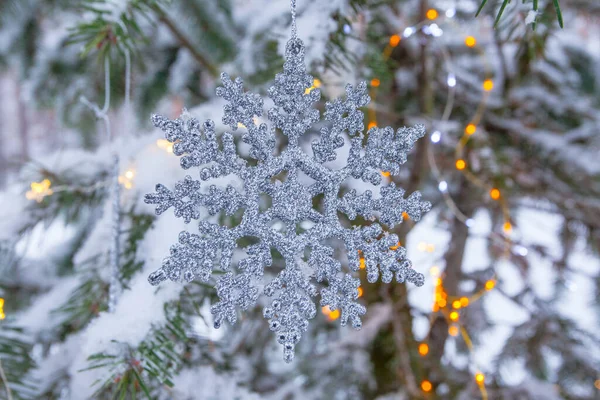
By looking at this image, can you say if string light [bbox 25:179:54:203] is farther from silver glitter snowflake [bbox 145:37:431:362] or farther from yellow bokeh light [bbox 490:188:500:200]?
yellow bokeh light [bbox 490:188:500:200]

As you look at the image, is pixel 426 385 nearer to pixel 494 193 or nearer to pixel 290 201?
pixel 494 193

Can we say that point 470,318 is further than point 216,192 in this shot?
Yes

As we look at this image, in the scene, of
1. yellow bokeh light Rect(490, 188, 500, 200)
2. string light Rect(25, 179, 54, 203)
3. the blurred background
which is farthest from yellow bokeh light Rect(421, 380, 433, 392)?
string light Rect(25, 179, 54, 203)

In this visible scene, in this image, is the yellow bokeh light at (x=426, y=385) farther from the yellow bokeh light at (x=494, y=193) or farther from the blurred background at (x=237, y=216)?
the yellow bokeh light at (x=494, y=193)

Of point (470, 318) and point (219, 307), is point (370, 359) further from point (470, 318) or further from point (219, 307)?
point (219, 307)

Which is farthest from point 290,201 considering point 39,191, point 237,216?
point 39,191

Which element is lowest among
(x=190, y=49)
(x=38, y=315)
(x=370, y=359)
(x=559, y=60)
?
(x=370, y=359)

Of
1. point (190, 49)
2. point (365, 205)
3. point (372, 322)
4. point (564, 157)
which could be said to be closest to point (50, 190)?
point (190, 49)
